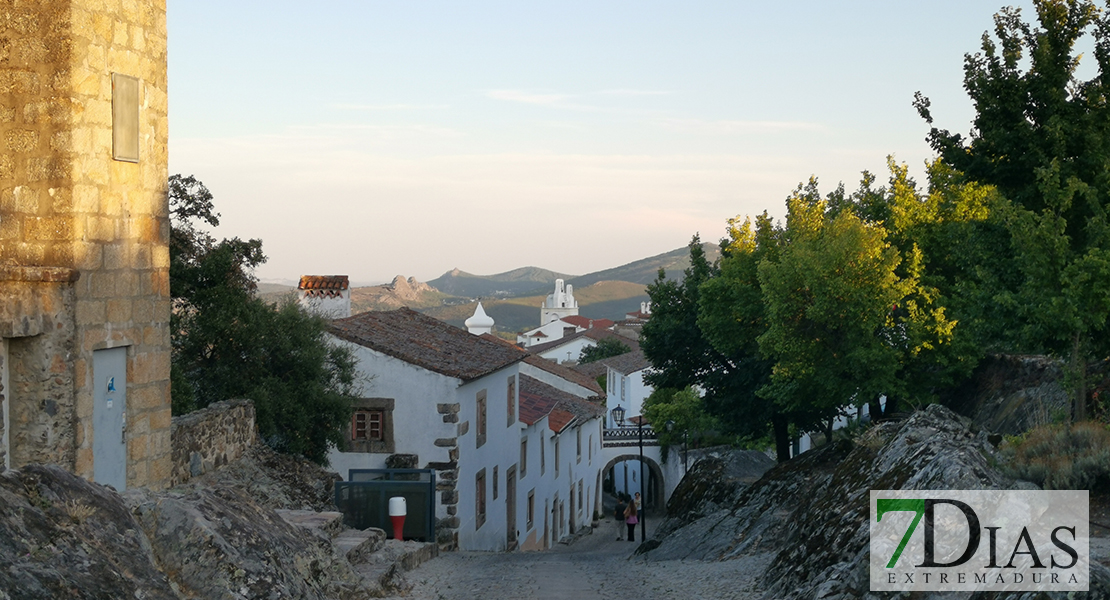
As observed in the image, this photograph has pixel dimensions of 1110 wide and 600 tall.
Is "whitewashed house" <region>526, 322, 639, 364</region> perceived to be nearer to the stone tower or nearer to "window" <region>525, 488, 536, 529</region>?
"window" <region>525, 488, 536, 529</region>

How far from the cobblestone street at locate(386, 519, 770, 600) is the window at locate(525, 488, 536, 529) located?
51.9 feet

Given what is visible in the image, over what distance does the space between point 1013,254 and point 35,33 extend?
49.3 feet

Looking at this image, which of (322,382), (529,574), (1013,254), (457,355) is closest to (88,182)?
(529,574)

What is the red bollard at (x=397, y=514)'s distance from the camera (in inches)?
617

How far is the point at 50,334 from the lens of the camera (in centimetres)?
1021

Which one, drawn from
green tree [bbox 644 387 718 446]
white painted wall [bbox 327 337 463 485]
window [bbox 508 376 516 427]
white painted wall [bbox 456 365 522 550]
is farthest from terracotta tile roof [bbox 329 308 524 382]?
green tree [bbox 644 387 718 446]

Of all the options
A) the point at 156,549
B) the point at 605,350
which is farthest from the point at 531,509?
the point at 605,350

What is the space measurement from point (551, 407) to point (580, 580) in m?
21.2

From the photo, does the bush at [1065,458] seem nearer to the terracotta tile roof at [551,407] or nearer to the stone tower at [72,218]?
the stone tower at [72,218]

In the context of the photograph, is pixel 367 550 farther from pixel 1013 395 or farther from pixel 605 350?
pixel 605 350

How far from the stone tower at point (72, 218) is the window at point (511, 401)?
18.8 meters
